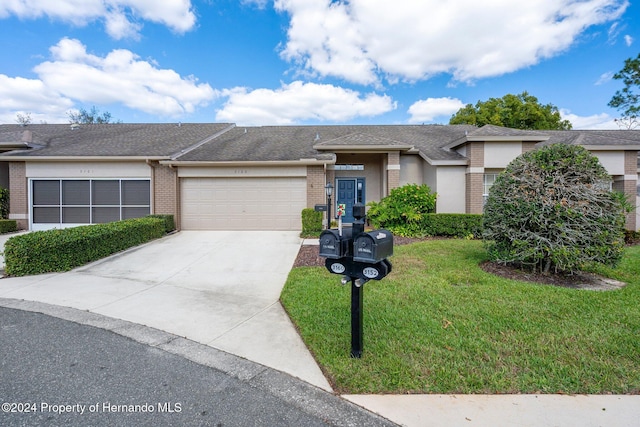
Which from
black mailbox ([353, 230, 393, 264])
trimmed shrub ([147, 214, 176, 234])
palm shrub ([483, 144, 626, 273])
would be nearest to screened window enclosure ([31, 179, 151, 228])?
trimmed shrub ([147, 214, 176, 234])

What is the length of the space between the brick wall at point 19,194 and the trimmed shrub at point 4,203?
33 cm

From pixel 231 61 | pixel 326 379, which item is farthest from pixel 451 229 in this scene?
pixel 231 61

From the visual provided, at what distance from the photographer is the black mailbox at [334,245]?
288cm

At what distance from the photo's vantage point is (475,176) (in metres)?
12.1

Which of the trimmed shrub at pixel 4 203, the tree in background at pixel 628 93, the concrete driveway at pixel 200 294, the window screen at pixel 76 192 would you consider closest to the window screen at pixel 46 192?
the window screen at pixel 76 192

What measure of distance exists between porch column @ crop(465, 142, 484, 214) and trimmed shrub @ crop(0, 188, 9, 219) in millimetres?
18362

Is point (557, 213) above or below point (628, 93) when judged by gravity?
below

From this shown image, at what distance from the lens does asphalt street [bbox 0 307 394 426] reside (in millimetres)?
2363

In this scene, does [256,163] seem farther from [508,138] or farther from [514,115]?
[514,115]

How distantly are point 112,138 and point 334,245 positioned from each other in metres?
15.4

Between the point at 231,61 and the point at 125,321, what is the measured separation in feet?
51.2

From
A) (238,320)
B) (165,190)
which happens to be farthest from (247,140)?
(238,320)

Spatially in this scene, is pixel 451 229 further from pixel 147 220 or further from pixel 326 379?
pixel 147 220

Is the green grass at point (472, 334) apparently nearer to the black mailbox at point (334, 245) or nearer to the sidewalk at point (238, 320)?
the sidewalk at point (238, 320)
